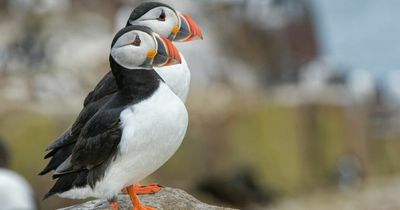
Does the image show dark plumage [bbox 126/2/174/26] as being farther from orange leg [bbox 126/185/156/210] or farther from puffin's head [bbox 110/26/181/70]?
orange leg [bbox 126/185/156/210]

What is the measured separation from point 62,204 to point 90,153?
21.4 feet

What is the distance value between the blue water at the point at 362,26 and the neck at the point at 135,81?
38217mm

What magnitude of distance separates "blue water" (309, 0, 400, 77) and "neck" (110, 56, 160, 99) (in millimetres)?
38217

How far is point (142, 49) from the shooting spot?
4820mm

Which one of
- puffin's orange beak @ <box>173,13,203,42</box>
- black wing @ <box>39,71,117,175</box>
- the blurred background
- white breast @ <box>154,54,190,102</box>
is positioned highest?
the blurred background

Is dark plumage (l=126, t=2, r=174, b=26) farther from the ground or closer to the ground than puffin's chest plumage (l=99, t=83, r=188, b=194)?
farther from the ground

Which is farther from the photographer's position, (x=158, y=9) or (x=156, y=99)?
(x=158, y=9)

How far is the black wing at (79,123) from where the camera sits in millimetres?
5191

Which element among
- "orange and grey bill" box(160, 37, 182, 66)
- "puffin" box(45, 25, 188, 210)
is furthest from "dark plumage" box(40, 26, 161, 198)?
"orange and grey bill" box(160, 37, 182, 66)

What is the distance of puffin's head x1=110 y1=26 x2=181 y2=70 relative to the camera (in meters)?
4.82

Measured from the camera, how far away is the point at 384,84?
2639 centimetres

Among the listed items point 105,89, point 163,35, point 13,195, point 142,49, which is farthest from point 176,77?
point 13,195

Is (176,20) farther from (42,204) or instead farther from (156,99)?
(42,204)

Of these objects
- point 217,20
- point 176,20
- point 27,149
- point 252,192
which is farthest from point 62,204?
point 217,20
